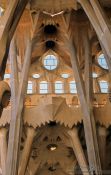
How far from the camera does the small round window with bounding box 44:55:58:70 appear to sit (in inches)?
920

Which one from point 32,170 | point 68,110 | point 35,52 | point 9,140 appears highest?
point 35,52

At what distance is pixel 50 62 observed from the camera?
23422 mm

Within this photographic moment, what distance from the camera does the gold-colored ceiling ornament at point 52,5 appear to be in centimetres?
1812

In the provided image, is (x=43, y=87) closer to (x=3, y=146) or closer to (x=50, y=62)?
(x=50, y=62)

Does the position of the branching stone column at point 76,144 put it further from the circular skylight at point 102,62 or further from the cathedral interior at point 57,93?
the circular skylight at point 102,62

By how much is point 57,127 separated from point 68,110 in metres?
1.43

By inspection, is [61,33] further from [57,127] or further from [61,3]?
[57,127]

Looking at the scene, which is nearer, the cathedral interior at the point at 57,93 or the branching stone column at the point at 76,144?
the cathedral interior at the point at 57,93

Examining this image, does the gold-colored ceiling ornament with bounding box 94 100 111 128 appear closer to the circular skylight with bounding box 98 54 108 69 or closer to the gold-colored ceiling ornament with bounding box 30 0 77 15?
the gold-colored ceiling ornament with bounding box 30 0 77 15

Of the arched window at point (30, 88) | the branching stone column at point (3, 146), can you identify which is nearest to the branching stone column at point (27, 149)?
the branching stone column at point (3, 146)

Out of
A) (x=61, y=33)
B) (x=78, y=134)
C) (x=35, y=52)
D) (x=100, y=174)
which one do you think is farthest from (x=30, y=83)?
(x=100, y=174)

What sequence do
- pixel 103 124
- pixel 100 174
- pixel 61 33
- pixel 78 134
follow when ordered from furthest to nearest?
pixel 61 33
pixel 78 134
pixel 103 124
pixel 100 174

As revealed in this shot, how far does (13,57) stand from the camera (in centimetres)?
1866

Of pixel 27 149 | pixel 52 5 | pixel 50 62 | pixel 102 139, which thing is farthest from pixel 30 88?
pixel 102 139
